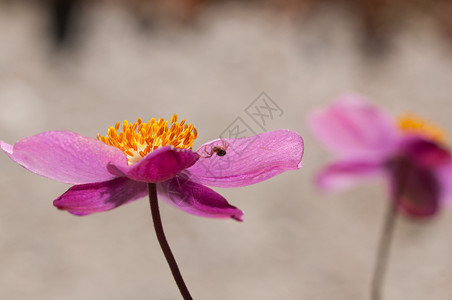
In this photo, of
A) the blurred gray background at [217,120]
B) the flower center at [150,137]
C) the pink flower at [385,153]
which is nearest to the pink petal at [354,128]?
the pink flower at [385,153]

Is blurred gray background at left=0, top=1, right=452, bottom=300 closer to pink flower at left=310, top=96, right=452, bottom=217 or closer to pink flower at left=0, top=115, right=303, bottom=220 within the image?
pink flower at left=310, top=96, right=452, bottom=217

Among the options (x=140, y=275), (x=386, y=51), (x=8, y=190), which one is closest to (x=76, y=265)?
(x=140, y=275)

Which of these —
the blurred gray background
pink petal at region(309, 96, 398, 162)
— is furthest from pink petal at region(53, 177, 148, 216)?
the blurred gray background

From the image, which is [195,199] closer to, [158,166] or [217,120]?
[158,166]

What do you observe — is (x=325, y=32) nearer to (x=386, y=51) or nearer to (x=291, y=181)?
(x=386, y=51)

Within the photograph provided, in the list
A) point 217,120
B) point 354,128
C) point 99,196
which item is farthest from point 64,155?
point 217,120

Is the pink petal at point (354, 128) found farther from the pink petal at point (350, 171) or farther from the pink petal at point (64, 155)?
the pink petal at point (64, 155)
